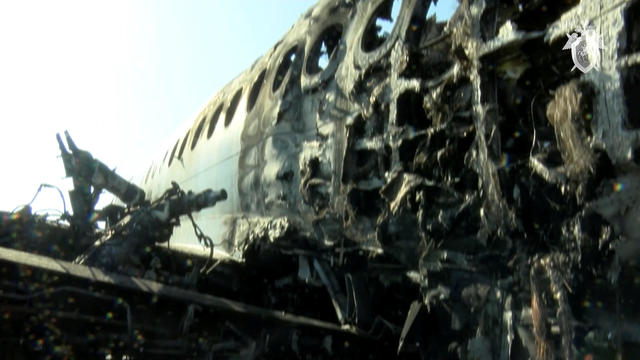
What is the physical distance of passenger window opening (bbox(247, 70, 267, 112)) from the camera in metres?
14.2

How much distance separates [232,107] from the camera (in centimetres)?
1578

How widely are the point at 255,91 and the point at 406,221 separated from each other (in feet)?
25.0

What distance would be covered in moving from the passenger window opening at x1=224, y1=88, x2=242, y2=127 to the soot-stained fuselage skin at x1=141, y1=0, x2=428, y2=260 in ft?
0.14

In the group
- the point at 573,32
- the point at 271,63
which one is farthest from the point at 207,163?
the point at 573,32

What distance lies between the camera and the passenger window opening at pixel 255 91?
1422cm

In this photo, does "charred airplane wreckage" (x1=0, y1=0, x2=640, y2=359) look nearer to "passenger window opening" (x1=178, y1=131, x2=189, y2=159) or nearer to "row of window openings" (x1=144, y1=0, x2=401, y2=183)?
"row of window openings" (x1=144, y1=0, x2=401, y2=183)

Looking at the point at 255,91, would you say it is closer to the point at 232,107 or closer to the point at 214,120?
the point at 232,107

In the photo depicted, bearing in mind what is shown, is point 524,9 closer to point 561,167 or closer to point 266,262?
point 561,167

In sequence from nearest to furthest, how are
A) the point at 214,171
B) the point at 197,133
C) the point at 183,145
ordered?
1. the point at 214,171
2. the point at 197,133
3. the point at 183,145

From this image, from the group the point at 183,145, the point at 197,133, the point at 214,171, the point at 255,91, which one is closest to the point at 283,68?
the point at 255,91

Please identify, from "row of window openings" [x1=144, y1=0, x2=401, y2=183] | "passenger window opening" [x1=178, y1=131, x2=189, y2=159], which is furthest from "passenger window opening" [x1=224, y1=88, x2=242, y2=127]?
"passenger window opening" [x1=178, y1=131, x2=189, y2=159]

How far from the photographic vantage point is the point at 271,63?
44.8 ft

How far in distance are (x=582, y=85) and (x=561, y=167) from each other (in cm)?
70

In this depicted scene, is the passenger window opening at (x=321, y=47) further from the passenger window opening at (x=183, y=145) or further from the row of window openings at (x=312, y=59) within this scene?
the passenger window opening at (x=183, y=145)
